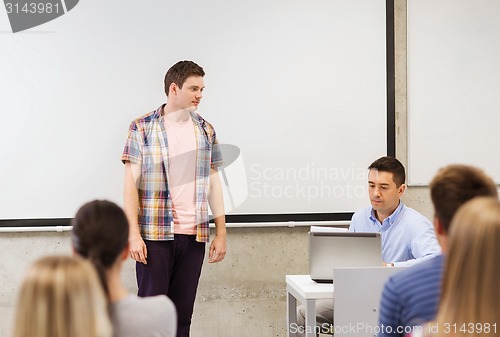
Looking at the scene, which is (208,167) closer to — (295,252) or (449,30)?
(295,252)

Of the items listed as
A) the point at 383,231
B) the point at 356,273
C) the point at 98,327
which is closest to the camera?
the point at 98,327

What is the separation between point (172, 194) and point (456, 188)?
2.06 metres

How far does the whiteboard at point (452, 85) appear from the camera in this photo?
14.8ft

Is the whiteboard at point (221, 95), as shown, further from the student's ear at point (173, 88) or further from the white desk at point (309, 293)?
the white desk at point (309, 293)

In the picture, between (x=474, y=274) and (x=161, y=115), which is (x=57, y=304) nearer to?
(x=474, y=274)

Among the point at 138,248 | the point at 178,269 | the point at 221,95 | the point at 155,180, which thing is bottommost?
the point at 178,269

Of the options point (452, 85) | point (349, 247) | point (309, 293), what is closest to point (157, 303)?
point (309, 293)

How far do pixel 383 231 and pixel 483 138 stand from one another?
5.27 ft

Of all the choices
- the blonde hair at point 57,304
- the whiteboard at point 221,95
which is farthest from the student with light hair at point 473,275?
the whiteboard at point 221,95

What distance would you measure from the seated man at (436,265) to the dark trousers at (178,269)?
6.11ft

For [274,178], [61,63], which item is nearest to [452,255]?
[274,178]

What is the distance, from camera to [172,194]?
3.53 meters

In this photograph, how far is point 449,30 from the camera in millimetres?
4551

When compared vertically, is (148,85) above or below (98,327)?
above
